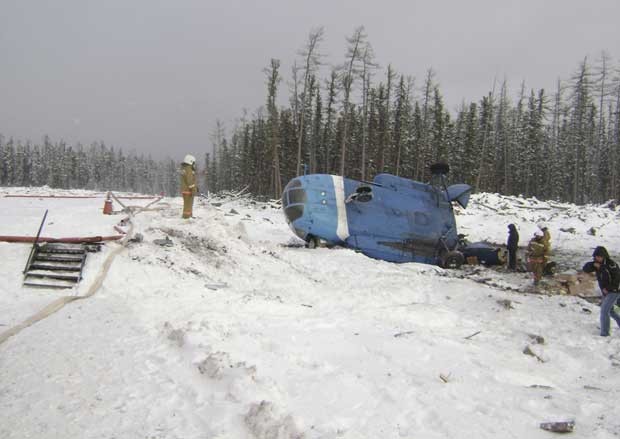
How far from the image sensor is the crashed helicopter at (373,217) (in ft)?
45.1

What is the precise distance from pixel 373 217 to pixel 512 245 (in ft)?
15.0

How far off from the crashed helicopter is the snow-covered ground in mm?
2793

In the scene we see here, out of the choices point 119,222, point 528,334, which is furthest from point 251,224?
point 528,334

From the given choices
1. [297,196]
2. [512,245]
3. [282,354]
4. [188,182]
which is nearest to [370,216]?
[297,196]

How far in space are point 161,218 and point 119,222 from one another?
137 centimetres

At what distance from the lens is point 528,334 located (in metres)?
7.30

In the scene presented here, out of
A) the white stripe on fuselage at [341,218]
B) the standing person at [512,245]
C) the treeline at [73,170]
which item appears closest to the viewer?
the white stripe on fuselage at [341,218]

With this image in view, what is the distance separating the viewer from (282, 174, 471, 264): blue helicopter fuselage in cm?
1375

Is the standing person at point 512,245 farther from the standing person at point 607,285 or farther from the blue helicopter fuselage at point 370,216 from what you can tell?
the standing person at point 607,285

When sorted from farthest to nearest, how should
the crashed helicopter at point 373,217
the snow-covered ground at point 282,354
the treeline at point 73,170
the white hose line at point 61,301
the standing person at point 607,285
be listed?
the treeline at point 73,170 < the crashed helicopter at point 373,217 < the standing person at point 607,285 < the white hose line at point 61,301 < the snow-covered ground at point 282,354

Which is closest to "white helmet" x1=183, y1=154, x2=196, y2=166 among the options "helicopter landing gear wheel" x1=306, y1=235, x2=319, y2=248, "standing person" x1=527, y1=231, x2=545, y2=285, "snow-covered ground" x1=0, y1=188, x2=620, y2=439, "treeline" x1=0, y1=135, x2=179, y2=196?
"snow-covered ground" x1=0, y1=188, x2=620, y2=439

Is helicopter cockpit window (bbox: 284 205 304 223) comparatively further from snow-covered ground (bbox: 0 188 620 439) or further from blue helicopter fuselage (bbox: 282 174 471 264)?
snow-covered ground (bbox: 0 188 620 439)

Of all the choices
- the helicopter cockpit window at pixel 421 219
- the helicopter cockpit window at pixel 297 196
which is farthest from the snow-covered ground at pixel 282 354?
the helicopter cockpit window at pixel 421 219

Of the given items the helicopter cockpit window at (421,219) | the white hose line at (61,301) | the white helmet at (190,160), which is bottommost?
the white hose line at (61,301)
